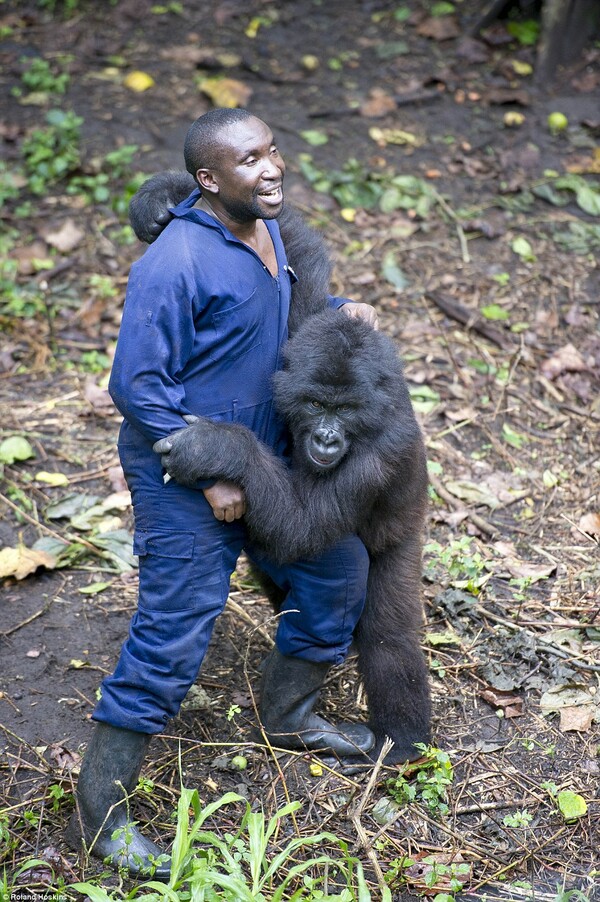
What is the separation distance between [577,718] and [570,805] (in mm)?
496

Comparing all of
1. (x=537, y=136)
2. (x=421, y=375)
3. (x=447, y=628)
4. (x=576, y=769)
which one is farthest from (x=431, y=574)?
(x=537, y=136)

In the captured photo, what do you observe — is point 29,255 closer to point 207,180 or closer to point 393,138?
point 393,138

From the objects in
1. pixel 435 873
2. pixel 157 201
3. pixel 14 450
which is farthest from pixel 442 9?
pixel 435 873

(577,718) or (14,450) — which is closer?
(577,718)

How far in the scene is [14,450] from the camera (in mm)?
5762

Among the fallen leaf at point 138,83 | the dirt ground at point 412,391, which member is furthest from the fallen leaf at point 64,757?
the fallen leaf at point 138,83

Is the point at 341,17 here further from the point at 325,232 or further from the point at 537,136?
the point at 325,232

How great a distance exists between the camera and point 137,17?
31.0ft

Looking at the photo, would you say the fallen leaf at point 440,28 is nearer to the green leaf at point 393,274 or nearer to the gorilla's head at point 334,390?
the green leaf at point 393,274

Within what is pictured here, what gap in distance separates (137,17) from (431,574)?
7.00m

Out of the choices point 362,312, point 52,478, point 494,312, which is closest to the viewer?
point 362,312

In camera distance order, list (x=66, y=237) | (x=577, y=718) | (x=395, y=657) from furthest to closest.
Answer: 1. (x=66, y=237)
2. (x=577, y=718)
3. (x=395, y=657)

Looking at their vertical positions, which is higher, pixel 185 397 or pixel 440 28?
pixel 185 397

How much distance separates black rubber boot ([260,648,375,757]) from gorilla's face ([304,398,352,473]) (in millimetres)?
957
